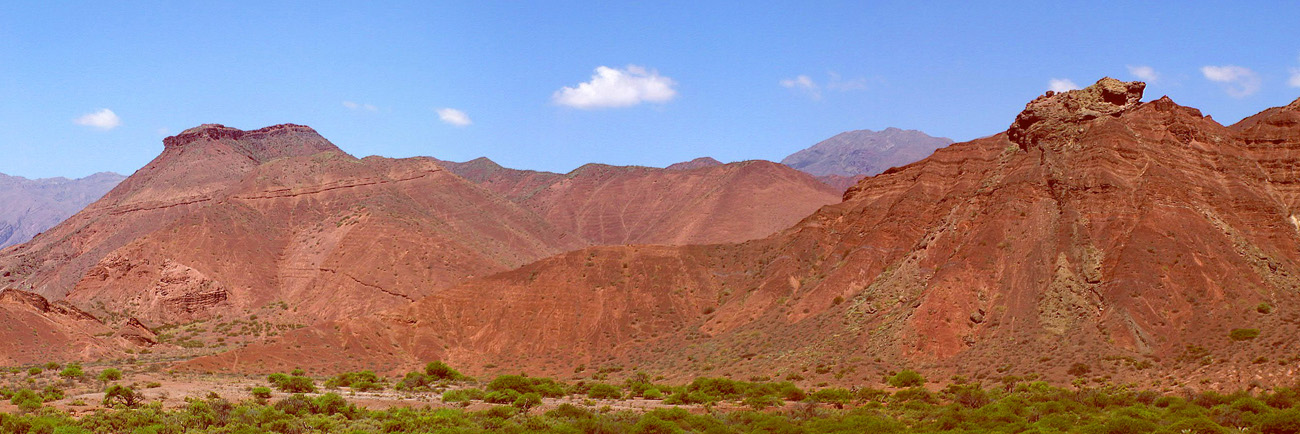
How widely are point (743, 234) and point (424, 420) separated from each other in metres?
88.7

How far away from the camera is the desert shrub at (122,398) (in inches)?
1563

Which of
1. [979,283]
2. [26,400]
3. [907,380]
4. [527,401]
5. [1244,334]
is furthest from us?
[979,283]

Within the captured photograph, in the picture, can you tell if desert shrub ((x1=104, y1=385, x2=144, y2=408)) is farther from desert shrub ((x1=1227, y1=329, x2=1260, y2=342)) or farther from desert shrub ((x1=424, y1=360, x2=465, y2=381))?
desert shrub ((x1=1227, y1=329, x2=1260, y2=342))

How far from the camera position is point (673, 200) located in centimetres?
15362

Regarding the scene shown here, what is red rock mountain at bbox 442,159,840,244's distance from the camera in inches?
5197

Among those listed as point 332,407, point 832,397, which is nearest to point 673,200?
point 832,397

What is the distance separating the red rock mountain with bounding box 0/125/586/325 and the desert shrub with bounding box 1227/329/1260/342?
6721cm

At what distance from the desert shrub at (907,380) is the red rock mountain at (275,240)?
55362 mm

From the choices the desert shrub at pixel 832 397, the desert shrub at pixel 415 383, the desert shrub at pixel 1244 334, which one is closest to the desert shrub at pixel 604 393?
the desert shrub at pixel 415 383

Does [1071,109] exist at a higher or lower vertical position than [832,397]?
higher

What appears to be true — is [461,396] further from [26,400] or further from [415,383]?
[26,400]

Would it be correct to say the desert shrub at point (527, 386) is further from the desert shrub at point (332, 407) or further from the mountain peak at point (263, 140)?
the mountain peak at point (263, 140)

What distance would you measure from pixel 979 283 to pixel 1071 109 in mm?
16727

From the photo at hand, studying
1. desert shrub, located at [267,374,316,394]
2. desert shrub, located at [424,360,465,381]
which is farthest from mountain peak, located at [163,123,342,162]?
desert shrub, located at [267,374,316,394]
